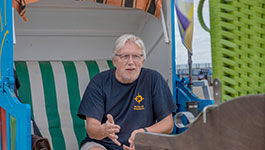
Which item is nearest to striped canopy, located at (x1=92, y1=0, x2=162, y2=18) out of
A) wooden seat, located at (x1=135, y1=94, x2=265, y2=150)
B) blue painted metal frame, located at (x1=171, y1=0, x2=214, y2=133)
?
blue painted metal frame, located at (x1=171, y1=0, x2=214, y2=133)

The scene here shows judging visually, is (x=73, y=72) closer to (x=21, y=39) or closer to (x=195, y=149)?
(x=21, y=39)

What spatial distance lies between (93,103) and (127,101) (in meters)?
0.26

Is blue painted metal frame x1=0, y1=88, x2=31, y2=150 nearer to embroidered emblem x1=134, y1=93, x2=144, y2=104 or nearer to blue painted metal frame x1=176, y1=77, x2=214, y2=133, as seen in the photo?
embroidered emblem x1=134, y1=93, x2=144, y2=104

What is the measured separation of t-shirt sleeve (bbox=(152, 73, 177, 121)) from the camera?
2.42m

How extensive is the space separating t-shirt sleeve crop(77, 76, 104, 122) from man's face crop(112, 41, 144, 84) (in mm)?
230

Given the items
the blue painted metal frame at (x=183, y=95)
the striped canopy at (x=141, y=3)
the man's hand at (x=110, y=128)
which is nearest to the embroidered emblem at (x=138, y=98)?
the man's hand at (x=110, y=128)

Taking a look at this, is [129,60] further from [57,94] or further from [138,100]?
[57,94]

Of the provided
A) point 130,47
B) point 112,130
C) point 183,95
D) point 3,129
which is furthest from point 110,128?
point 183,95

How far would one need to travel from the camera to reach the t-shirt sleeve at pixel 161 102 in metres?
2.42

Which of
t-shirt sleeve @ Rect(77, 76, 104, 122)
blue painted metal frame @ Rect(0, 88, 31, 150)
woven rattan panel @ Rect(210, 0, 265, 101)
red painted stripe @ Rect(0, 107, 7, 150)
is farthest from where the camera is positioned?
t-shirt sleeve @ Rect(77, 76, 104, 122)

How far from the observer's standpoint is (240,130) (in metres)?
0.78

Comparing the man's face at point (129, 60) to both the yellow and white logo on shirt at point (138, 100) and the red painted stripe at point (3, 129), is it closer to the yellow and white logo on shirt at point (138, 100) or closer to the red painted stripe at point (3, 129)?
the yellow and white logo on shirt at point (138, 100)

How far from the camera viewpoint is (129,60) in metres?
2.41

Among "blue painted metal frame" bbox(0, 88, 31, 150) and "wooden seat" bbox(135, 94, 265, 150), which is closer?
"wooden seat" bbox(135, 94, 265, 150)
